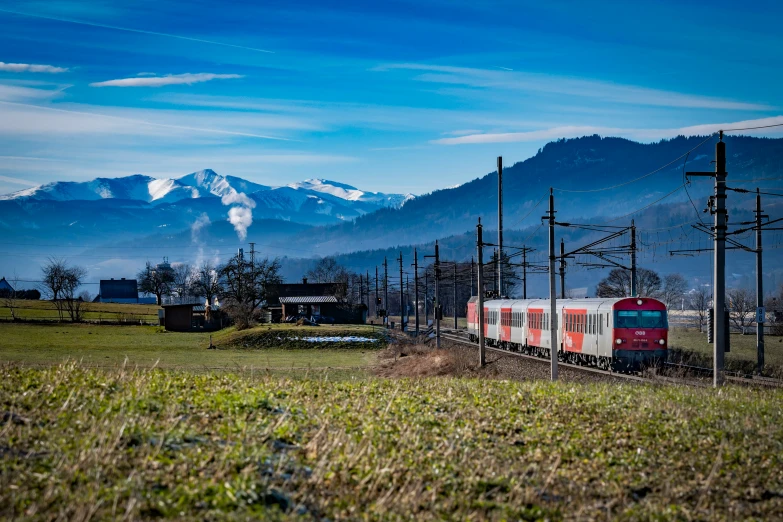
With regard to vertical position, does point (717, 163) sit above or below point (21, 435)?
above

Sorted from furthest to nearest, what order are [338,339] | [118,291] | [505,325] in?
[118,291], [338,339], [505,325]

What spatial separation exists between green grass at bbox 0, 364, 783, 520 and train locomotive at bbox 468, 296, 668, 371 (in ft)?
55.3

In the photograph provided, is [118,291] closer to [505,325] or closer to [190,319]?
[190,319]

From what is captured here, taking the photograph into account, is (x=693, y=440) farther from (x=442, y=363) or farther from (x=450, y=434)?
(x=442, y=363)

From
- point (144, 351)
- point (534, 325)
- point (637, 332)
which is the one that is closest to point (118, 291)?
point (144, 351)

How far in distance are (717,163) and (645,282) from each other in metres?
90.5

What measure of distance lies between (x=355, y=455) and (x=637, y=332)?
29.4m

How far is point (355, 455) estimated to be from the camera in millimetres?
11203

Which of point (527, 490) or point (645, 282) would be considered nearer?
point (527, 490)

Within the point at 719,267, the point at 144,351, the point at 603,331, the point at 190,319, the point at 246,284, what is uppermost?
the point at 719,267

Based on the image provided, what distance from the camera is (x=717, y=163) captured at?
25.7 m

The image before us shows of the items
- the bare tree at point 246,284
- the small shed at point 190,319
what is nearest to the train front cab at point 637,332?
the small shed at point 190,319

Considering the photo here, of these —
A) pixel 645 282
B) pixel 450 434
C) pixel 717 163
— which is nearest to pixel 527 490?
pixel 450 434

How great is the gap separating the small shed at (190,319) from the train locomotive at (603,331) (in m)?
50.8
